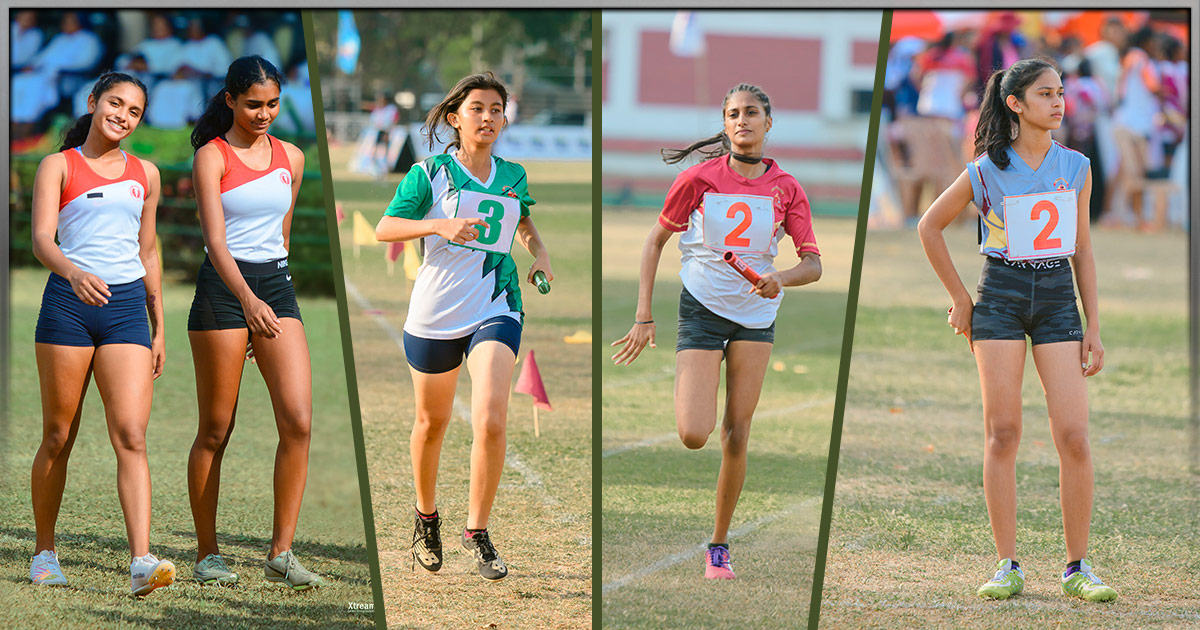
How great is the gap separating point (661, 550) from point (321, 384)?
549 centimetres

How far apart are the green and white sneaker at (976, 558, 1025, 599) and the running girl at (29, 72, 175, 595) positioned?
2.96 metres

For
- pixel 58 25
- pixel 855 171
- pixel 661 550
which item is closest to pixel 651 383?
pixel 661 550

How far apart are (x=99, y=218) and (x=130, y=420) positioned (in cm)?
67

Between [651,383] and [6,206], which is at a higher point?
[6,206]

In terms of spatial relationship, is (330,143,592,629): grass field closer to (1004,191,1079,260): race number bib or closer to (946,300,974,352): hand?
(946,300,974,352): hand

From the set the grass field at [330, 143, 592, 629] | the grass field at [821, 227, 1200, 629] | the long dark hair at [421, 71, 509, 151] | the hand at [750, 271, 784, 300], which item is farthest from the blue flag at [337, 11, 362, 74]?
the hand at [750, 271, 784, 300]

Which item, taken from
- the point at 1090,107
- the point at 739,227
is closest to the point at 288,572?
the point at 739,227

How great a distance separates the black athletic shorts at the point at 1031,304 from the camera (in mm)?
4477

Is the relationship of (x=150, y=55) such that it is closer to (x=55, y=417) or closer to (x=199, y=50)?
(x=199, y=50)

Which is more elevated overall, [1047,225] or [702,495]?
[1047,225]

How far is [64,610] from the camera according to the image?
4289 millimetres

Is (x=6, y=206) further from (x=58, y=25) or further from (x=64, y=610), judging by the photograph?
(x=58, y=25)

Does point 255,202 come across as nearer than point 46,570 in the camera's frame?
Yes

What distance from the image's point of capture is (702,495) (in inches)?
230
